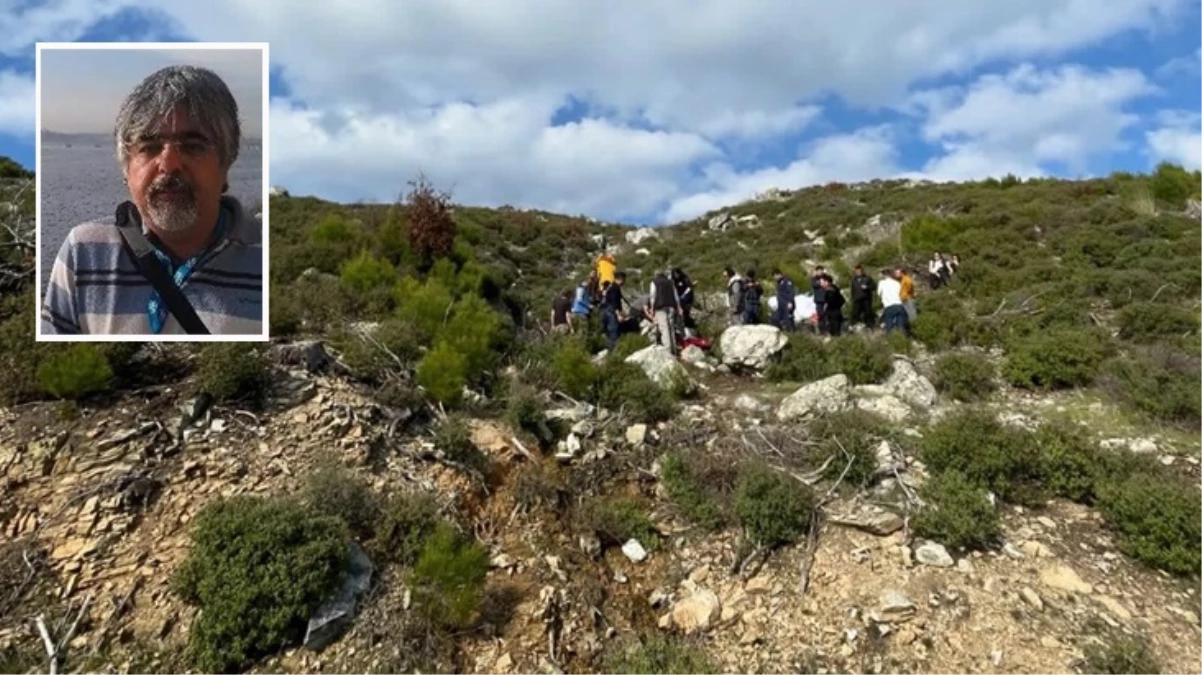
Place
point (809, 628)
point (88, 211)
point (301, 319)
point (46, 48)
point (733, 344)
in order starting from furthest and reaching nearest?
point (733, 344)
point (301, 319)
point (809, 628)
point (46, 48)
point (88, 211)

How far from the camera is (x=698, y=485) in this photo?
307 inches

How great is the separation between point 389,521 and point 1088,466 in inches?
280

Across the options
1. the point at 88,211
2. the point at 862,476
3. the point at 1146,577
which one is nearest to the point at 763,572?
the point at 862,476

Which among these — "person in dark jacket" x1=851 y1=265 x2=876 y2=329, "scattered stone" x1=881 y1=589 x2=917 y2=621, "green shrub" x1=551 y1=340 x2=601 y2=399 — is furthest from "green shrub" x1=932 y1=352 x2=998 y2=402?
"green shrub" x1=551 y1=340 x2=601 y2=399

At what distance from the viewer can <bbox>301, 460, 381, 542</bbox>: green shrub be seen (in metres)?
6.48

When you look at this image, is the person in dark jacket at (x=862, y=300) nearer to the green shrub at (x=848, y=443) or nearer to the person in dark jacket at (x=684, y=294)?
the person in dark jacket at (x=684, y=294)

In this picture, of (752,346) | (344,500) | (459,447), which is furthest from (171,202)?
(752,346)

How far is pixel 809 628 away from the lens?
6.18 meters

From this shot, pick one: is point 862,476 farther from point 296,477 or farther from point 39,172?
point 39,172

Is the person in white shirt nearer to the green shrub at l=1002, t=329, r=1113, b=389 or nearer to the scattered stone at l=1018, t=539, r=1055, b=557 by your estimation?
the green shrub at l=1002, t=329, r=1113, b=389

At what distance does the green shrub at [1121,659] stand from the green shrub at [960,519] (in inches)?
50.4

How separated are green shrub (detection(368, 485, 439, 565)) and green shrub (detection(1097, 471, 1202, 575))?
653 centimetres

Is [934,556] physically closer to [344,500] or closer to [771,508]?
[771,508]

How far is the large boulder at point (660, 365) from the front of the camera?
10039 mm
